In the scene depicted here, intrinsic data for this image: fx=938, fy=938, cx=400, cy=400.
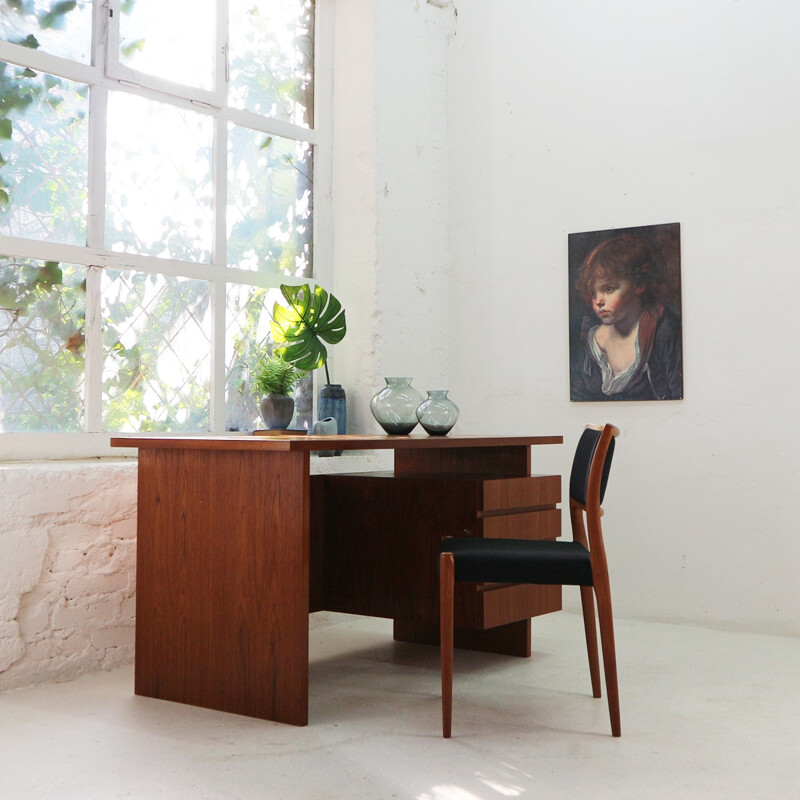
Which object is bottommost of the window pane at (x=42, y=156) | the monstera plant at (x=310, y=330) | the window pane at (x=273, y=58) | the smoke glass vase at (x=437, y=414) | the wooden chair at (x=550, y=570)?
the wooden chair at (x=550, y=570)

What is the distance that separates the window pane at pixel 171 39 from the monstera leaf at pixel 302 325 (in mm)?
898

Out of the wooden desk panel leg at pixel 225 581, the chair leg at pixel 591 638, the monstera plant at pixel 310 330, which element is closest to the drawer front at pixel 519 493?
the chair leg at pixel 591 638

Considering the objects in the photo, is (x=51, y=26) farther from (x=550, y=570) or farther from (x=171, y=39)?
(x=550, y=570)

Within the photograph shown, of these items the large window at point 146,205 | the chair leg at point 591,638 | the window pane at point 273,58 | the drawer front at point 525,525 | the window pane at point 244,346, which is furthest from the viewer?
the window pane at point 273,58

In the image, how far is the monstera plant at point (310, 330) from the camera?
3822mm

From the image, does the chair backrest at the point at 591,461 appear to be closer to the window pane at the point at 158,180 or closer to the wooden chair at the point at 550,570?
the wooden chair at the point at 550,570

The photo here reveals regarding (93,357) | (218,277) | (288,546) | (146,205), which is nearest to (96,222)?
(146,205)

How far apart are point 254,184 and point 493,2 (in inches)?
57.4

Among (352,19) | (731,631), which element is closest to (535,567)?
(731,631)

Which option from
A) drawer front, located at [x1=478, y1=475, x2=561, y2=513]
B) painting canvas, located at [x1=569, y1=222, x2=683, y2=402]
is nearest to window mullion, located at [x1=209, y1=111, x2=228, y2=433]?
drawer front, located at [x1=478, y1=475, x2=561, y2=513]

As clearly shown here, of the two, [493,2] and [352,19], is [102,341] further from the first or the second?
[493,2]

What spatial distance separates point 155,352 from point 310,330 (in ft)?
2.25

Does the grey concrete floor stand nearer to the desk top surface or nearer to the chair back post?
the chair back post

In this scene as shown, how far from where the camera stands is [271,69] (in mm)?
3980
